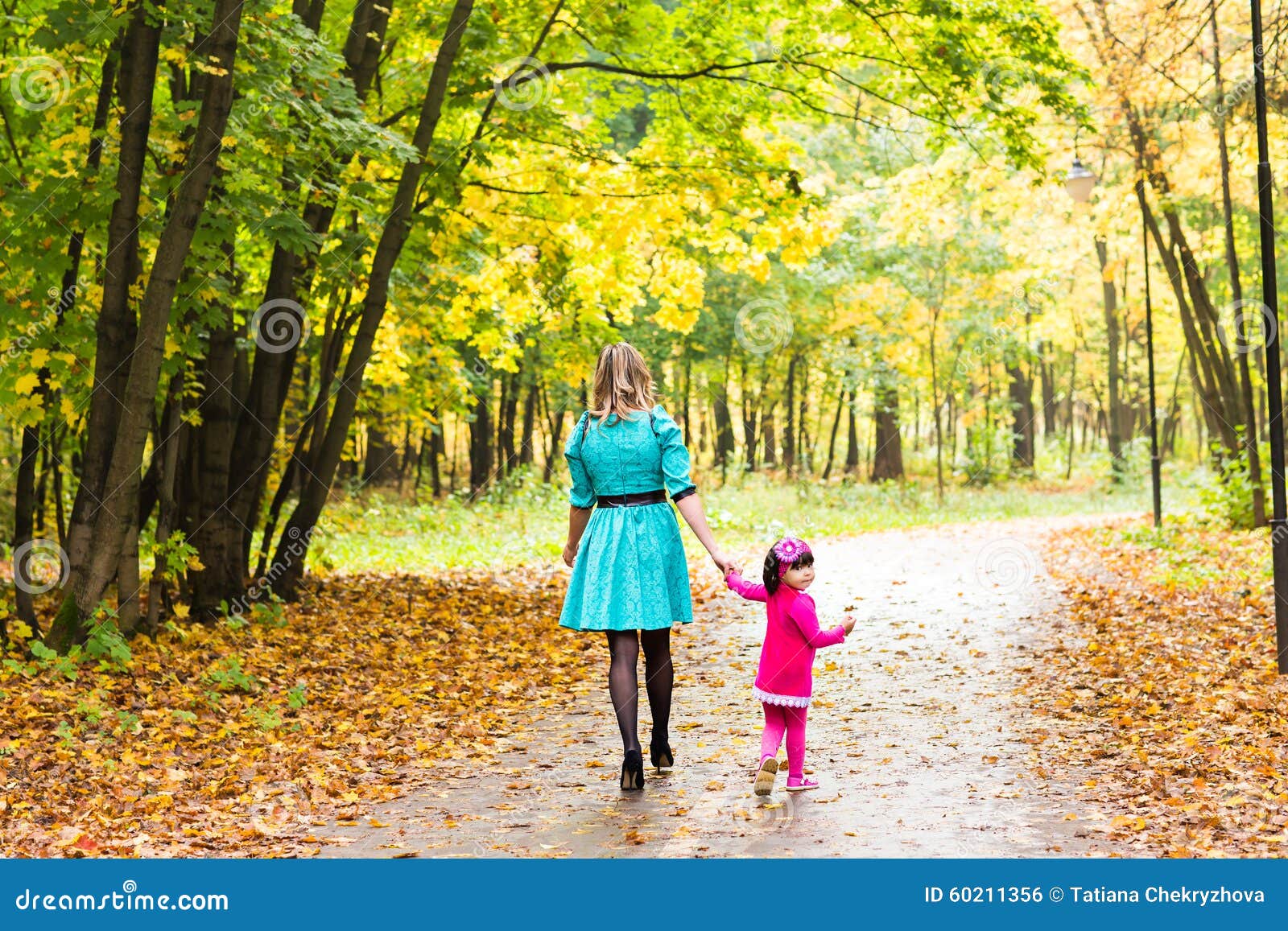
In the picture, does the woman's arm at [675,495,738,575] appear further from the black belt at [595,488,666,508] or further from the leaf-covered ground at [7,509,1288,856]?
the leaf-covered ground at [7,509,1288,856]

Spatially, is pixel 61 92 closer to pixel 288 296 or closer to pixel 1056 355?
pixel 288 296

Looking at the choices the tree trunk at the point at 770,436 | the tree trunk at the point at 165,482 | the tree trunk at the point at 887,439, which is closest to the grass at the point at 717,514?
the tree trunk at the point at 887,439

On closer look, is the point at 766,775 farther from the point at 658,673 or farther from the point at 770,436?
the point at 770,436

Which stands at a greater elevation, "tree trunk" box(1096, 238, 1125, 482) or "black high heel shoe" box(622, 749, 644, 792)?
"tree trunk" box(1096, 238, 1125, 482)

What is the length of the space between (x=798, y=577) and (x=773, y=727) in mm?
749

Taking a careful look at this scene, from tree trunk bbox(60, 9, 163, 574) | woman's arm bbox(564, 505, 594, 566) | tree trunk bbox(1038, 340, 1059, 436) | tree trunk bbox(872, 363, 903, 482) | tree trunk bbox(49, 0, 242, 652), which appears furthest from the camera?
tree trunk bbox(1038, 340, 1059, 436)

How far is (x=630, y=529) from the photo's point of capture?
6.17 m

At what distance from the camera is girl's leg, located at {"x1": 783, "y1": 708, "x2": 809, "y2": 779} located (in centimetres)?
610

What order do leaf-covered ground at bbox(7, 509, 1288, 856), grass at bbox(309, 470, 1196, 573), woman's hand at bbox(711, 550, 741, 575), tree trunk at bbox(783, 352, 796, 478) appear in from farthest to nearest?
1. tree trunk at bbox(783, 352, 796, 478)
2. grass at bbox(309, 470, 1196, 573)
3. woman's hand at bbox(711, 550, 741, 575)
4. leaf-covered ground at bbox(7, 509, 1288, 856)

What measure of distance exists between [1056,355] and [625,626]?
51.0 m

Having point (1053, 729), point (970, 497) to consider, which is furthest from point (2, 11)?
point (970, 497)

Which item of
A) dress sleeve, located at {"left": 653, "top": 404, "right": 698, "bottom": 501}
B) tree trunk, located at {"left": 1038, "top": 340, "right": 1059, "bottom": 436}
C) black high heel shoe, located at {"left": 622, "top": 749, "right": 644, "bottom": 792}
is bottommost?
black high heel shoe, located at {"left": 622, "top": 749, "right": 644, "bottom": 792}

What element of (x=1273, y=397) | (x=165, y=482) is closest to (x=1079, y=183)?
(x=1273, y=397)

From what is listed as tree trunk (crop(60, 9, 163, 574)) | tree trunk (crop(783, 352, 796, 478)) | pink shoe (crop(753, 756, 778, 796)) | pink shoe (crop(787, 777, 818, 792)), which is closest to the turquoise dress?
pink shoe (crop(753, 756, 778, 796))
